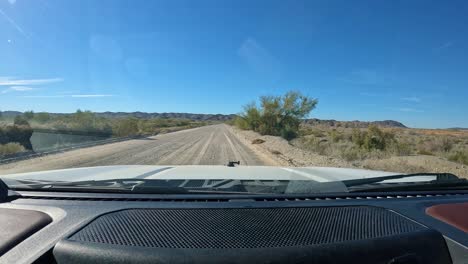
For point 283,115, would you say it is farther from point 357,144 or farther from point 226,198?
point 226,198

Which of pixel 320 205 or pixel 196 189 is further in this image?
pixel 196 189

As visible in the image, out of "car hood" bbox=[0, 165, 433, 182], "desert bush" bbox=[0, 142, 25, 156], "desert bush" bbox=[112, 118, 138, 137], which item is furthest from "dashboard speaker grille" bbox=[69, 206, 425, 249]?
"desert bush" bbox=[112, 118, 138, 137]

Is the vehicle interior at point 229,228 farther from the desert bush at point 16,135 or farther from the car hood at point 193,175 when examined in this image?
the desert bush at point 16,135

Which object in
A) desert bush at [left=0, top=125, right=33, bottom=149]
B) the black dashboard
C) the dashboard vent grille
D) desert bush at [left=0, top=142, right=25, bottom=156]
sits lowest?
desert bush at [left=0, top=142, right=25, bottom=156]

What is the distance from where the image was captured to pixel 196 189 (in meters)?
2.94

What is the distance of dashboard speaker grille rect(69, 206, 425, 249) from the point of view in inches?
76.7

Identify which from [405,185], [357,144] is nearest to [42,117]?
[357,144]

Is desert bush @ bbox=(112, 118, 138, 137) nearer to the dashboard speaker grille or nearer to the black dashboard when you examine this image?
the black dashboard

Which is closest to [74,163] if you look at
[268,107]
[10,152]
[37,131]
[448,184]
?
[10,152]

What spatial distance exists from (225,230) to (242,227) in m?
0.11

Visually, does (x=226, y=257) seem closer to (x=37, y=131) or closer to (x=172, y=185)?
(x=172, y=185)

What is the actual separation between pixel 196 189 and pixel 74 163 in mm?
15781

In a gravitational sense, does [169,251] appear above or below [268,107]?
below

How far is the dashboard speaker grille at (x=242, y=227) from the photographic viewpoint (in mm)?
1947
